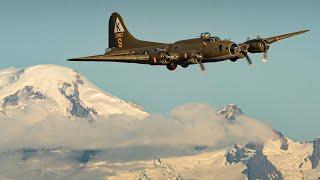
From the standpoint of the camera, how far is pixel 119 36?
150375mm

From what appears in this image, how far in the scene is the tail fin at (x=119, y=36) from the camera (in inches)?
5778

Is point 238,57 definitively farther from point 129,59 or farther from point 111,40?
point 111,40

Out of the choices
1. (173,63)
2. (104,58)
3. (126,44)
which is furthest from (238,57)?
(126,44)

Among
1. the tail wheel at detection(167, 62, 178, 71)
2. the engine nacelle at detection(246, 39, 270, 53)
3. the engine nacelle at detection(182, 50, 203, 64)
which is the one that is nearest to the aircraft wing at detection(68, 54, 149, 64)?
the tail wheel at detection(167, 62, 178, 71)

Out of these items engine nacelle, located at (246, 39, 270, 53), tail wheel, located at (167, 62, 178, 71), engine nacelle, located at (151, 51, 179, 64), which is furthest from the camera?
engine nacelle, located at (246, 39, 270, 53)

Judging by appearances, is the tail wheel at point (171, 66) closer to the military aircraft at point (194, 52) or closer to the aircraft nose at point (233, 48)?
the military aircraft at point (194, 52)

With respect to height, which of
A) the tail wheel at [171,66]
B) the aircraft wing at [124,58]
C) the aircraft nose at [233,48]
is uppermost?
the aircraft nose at [233,48]

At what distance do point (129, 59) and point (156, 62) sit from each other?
5.49m

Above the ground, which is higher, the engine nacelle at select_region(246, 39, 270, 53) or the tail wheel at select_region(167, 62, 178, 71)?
the engine nacelle at select_region(246, 39, 270, 53)

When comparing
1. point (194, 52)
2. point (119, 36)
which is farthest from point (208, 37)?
point (119, 36)

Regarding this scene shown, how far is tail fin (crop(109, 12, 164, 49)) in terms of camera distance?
146750mm

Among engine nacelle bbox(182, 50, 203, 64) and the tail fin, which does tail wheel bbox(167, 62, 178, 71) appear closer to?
engine nacelle bbox(182, 50, 203, 64)

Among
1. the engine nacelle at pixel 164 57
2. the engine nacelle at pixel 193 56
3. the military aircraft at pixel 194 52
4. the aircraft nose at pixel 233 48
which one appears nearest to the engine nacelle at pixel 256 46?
the military aircraft at pixel 194 52

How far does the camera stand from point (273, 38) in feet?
429
